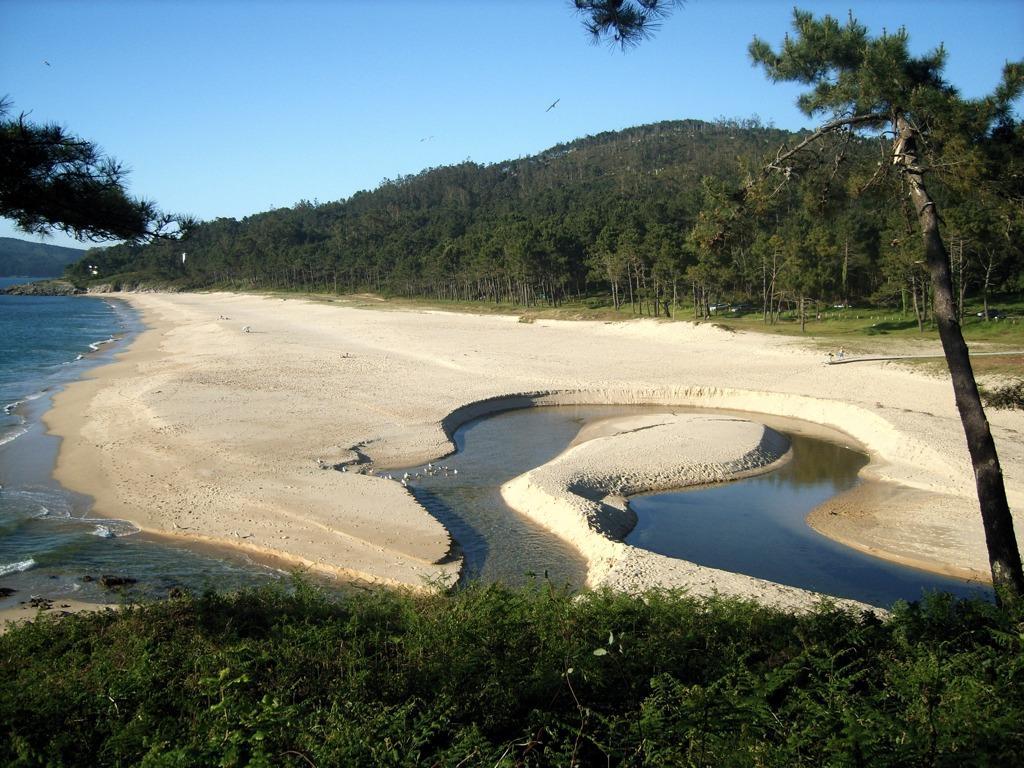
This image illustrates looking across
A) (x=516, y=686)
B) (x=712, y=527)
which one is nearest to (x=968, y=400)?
(x=516, y=686)

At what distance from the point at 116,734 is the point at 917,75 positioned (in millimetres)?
10804

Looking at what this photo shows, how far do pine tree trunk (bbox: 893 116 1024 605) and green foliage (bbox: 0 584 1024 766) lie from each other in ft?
4.50

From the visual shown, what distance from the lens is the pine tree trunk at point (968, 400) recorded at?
834cm

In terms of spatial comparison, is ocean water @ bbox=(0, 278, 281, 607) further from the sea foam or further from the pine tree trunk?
the pine tree trunk

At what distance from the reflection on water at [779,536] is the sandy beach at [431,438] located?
615mm

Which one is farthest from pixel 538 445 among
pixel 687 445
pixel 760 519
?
pixel 760 519

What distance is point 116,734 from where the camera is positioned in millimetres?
4816

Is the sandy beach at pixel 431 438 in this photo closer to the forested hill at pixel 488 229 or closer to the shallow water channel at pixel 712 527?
the shallow water channel at pixel 712 527

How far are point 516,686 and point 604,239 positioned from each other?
68.4m

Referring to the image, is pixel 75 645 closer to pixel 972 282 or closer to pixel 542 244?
pixel 972 282

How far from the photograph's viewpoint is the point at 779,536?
53.7ft

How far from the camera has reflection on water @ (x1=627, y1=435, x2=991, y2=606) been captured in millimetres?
13602

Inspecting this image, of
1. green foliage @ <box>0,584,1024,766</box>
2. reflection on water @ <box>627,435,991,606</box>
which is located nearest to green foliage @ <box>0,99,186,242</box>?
green foliage @ <box>0,584,1024,766</box>

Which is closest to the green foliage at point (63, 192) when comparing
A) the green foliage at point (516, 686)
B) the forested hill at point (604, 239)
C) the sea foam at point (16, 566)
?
the forested hill at point (604, 239)
